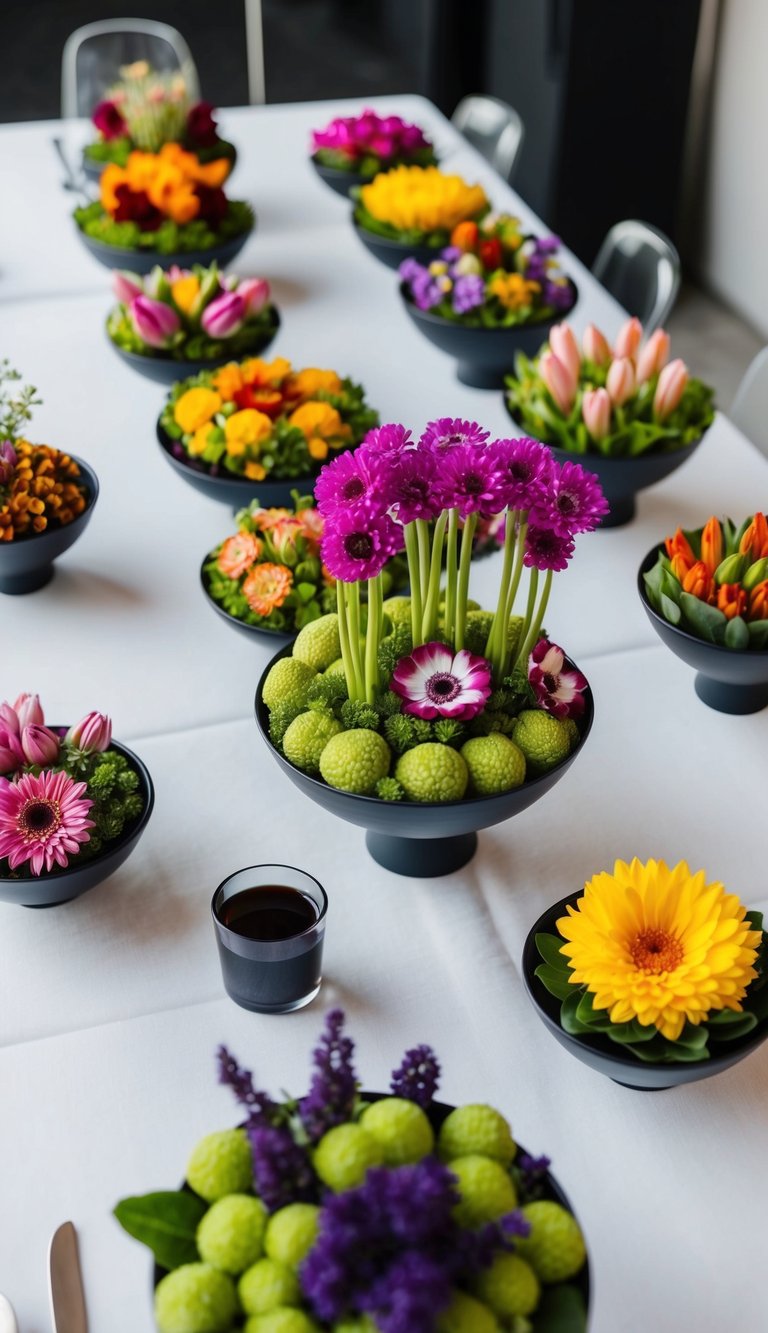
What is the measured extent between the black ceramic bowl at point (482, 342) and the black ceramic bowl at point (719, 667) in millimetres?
564

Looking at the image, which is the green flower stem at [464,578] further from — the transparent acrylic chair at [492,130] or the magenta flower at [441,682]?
the transparent acrylic chair at [492,130]

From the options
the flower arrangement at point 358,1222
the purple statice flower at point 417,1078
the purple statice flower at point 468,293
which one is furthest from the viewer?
the purple statice flower at point 468,293

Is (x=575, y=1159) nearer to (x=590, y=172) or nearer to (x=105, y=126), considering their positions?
(x=105, y=126)

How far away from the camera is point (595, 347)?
1496mm

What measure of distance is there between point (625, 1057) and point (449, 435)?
44cm

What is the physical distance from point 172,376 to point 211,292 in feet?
0.41

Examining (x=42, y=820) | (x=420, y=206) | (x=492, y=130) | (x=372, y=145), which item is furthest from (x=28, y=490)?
(x=492, y=130)

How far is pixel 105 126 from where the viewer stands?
2.19 m

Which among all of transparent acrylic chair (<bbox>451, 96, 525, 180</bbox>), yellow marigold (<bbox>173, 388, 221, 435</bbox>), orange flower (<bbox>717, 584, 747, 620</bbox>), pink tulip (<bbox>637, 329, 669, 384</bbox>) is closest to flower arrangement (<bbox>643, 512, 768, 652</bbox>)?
orange flower (<bbox>717, 584, 747, 620</bbox>)

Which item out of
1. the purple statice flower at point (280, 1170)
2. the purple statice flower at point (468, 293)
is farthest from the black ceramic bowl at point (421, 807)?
the purple statice flower at point (468, 293)

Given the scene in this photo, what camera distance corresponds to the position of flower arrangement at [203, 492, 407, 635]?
4.07 feet

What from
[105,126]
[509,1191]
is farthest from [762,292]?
[509,1191]

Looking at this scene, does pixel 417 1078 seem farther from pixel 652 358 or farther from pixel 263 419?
pixel 652 358

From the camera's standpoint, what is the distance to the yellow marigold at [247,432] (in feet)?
4.61
